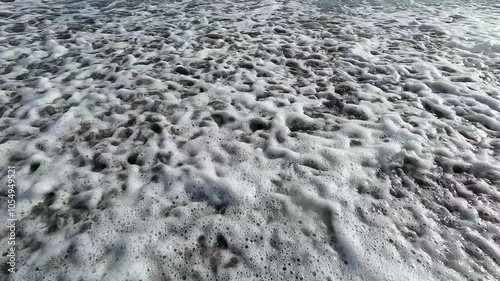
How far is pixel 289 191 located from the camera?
2.98 m

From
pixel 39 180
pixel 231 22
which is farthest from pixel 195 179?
pixel 231 22

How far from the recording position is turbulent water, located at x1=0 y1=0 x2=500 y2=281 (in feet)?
8.14

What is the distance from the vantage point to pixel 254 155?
3412 millimetres

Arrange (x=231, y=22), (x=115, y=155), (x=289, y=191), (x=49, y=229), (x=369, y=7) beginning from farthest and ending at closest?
(x=369, y=7)
(x=231, y=22)
(x=115, y=155)
(x=289, y=191)
(x=49, y=229)

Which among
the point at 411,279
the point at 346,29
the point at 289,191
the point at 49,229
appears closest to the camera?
the point at 411,279

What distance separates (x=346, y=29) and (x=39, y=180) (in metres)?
5.83

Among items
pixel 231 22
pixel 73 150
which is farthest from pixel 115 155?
pixel 231 22

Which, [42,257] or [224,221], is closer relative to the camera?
[42,257]

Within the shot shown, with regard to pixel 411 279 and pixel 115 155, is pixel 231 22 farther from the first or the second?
pixel 411 279

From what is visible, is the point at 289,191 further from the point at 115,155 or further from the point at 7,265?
the point at 7,265

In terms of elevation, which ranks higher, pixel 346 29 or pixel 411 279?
pixel 346 29

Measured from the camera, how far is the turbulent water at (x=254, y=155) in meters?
2.48

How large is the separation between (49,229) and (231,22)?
18.6ft

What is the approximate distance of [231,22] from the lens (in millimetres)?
7223
